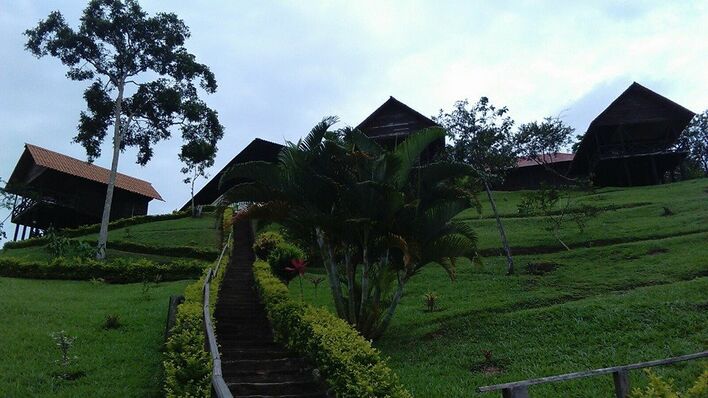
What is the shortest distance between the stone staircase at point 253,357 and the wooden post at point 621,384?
3.90 metres

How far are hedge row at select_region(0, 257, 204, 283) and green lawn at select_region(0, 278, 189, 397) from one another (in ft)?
8.45

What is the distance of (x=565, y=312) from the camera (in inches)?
437

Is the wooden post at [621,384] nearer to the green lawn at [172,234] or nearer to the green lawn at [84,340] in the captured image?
the green lawn at [84,340]

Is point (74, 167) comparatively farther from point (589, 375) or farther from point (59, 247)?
point (589, 375)

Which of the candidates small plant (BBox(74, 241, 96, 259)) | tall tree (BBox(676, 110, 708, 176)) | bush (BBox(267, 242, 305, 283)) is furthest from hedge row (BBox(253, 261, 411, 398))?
tall tree (BBox(676, 110, 708, 176))

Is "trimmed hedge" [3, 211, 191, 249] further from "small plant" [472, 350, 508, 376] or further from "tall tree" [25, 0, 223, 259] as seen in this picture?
"small plant" [472, 350, 508, 376]

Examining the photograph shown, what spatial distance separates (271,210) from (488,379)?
207 inches

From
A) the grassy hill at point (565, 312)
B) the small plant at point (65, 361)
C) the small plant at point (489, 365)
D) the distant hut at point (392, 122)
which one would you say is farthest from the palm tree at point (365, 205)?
the distant hut at point (392, 122)

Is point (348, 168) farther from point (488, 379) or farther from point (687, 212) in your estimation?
point (687, 212)

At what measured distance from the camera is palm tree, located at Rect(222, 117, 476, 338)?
10688 millimetres

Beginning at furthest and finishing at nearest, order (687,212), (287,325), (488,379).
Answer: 1. (687,212)
2. (287,325)
3. (488,379)

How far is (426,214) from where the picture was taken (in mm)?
10789

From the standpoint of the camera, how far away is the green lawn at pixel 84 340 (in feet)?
27.0

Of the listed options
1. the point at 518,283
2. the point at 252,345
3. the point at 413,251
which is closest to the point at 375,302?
the point at 413,251
